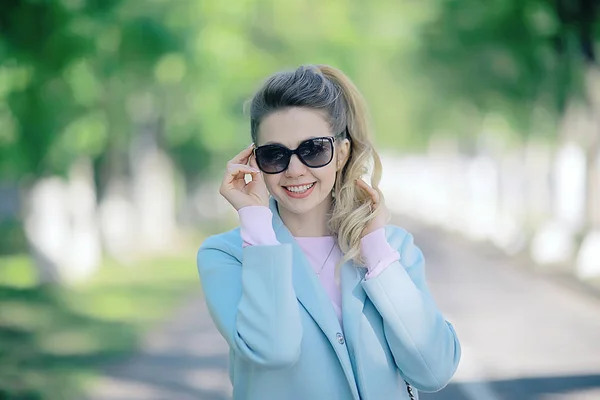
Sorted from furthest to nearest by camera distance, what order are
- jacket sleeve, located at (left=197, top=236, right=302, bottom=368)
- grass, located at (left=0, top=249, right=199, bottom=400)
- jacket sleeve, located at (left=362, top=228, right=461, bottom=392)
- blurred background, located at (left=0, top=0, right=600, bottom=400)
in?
blurred background, located at (left=0, top=0, right=600, bottom=400)
grass, located at (left=0, top=249, right=199, bottom=400)
jacket sleeve, located at (left=362, top=228, right=461, bottom=392)
jacket sleeve, located at (left=197, top=236, right=302, bottom=368)

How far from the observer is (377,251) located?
2908 mm

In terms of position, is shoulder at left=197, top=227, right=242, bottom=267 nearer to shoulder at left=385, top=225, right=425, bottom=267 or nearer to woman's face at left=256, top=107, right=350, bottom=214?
woman's face at left=256, top=107, right=350, bottom=214

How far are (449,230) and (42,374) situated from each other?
107ft

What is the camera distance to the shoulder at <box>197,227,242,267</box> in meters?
2.93

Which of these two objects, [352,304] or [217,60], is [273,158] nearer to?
[352,304]

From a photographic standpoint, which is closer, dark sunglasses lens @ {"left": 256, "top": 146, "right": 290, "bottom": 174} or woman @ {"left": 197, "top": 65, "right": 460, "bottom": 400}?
woman @ {"left": 197, "top": 65, "right": 460, "bottom": 400}

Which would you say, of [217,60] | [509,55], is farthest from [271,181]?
[509,55]

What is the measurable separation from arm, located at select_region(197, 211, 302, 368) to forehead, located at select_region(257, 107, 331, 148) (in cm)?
32

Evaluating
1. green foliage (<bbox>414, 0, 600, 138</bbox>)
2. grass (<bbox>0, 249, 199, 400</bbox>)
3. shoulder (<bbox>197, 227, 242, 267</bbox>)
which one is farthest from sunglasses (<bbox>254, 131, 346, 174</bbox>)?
green foliage (<bbox>414, 0, 600, 138</bbox>)

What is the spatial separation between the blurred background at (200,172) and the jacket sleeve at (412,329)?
3.55 metres

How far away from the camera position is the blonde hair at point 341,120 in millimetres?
2918

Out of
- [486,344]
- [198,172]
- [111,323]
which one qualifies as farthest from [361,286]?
[198,172]

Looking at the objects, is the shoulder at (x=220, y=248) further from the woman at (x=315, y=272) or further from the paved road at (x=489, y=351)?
the paved road at (x=489, y=351)

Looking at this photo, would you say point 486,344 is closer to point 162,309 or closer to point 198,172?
point 162,309
